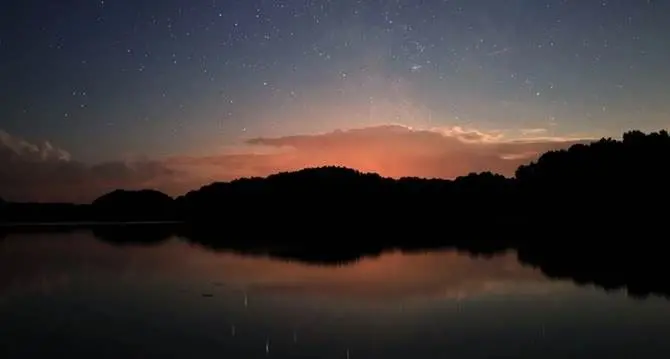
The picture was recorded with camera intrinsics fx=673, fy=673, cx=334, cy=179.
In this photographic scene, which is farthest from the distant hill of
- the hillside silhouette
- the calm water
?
the calm water

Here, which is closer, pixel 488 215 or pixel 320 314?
pixel 320 314

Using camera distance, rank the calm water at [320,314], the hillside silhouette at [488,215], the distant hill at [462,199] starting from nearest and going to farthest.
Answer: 1. the calm water at [320,314]
2. the hillside silhouette at [488,215]
3. the distant hill at [462,199]

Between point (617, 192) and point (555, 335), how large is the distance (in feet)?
188

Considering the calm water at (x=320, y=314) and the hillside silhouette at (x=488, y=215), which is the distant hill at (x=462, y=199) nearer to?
the hillside silhouette at (x=488, y=215)

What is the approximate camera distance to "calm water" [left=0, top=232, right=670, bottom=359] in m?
15.5

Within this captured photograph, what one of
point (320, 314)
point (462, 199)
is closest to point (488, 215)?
point (462, 199)

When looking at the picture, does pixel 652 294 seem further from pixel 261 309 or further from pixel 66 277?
pixel 66 277

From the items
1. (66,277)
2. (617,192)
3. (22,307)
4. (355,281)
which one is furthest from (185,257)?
(617,192)

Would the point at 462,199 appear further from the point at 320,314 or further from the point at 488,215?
the point at 320,314

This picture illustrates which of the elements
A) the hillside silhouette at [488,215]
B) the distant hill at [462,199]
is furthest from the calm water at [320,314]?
the distant hill at [462,199]

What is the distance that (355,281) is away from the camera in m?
28.8

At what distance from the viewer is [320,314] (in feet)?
66.7

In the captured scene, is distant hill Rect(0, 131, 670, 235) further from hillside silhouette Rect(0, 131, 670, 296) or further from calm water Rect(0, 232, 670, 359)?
calm water Rect(0, 232, 670, 359)

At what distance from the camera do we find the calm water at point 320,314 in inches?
609
